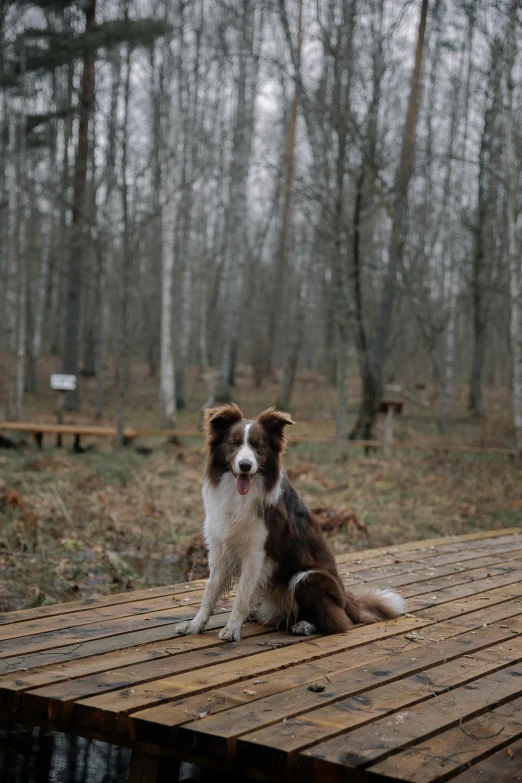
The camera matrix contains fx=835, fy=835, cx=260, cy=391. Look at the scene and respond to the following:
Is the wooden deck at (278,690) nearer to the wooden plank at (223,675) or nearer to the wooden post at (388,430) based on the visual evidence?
the wooden plank at (223,675)

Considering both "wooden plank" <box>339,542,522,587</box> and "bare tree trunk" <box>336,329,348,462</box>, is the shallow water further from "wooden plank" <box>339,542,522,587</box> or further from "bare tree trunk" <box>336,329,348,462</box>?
"bare tree trunk" <box>336,329,348,462</box>

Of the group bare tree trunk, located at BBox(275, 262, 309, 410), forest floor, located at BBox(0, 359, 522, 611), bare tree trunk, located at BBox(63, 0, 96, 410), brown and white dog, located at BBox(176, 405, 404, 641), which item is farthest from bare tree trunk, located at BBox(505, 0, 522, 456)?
brown and white dog, located at BBox(176, 405, 404, 641)

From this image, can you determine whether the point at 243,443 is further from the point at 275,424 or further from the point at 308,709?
the point at 308,709

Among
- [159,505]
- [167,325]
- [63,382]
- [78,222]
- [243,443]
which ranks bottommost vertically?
[159,505]

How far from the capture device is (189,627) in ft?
13.7

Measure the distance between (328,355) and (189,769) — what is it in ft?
96.8

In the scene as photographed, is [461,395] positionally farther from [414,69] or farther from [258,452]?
[258,452]

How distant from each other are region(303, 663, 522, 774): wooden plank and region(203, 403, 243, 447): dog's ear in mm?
1606

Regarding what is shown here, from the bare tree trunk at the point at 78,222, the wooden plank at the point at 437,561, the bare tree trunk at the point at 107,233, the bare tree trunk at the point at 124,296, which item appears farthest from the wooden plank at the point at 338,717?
the bare tree trunk at the point at 78,222

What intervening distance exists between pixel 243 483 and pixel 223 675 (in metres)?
0.91

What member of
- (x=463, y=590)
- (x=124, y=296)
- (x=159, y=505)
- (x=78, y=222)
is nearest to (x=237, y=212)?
(x=78, y=222)

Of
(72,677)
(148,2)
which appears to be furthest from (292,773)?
(148,2)

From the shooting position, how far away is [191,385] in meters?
27.8

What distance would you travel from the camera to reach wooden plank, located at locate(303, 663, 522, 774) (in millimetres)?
2686
